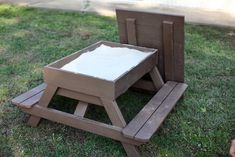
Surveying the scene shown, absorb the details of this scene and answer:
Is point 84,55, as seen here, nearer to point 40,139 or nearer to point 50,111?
point 50,111

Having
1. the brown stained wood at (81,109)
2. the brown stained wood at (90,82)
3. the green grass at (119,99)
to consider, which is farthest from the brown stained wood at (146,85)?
the brown stained wood at (81,109)

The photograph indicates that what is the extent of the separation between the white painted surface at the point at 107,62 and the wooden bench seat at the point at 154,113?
0.34 m

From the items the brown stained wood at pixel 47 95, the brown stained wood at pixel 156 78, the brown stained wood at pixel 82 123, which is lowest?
the brown stained wood at pixel 82 123

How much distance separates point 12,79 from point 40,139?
1.20 m

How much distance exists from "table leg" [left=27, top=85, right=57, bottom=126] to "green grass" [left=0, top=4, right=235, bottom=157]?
59 mm

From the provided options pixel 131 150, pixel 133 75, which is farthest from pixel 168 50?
pixel 131 150

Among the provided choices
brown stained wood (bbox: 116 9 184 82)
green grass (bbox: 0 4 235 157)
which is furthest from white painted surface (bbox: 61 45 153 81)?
green grass (bbox: 0 4 235 157)

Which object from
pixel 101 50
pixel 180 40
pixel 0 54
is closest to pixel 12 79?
pixel 0 54

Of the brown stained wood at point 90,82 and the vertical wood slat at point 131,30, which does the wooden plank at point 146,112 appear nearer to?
the brown stained wood at point 90,82

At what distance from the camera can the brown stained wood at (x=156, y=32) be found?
295 centimetres

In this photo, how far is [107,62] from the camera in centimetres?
298

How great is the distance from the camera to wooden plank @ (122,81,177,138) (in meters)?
2.49

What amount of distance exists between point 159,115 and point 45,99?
903mm

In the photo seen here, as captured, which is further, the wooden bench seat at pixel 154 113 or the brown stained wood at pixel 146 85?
the brown stained wood at pixel 146 85
